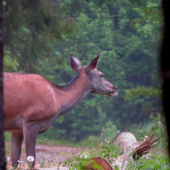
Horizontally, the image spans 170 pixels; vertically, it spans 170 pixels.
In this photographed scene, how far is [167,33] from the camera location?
1.79m

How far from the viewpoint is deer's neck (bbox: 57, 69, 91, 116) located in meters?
5.81

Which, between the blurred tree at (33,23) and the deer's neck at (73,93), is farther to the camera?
the blurred tree at (33,23)

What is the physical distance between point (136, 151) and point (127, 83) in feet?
58.0

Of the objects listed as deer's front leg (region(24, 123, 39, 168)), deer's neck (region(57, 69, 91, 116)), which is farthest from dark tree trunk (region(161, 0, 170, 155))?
deer's neck (region(57, 69, 91, 116))

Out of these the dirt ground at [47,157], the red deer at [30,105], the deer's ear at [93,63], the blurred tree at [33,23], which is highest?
the blurred tree at [33,23]

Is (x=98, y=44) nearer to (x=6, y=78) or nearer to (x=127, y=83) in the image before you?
(x=127, y=83)

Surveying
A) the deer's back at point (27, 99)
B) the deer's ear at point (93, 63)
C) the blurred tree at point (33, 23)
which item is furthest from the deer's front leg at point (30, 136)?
the blurred tree at point (33, 23)

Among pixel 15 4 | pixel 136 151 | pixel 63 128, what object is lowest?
pixel 63 128

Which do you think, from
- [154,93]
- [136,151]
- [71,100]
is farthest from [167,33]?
[71,100]

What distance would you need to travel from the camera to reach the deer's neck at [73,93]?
5811 millimetres

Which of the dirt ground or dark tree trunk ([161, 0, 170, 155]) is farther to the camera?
the dirt ground

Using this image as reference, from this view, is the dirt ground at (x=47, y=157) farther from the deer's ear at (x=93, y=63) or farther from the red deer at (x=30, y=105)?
A: the deer's ear at (x=93, y=63)

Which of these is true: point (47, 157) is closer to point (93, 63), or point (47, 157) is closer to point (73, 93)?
point (73, 93)

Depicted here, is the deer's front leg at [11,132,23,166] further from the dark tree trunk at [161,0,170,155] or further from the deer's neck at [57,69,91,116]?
the dark tree trunk at [161,0,170,155]
